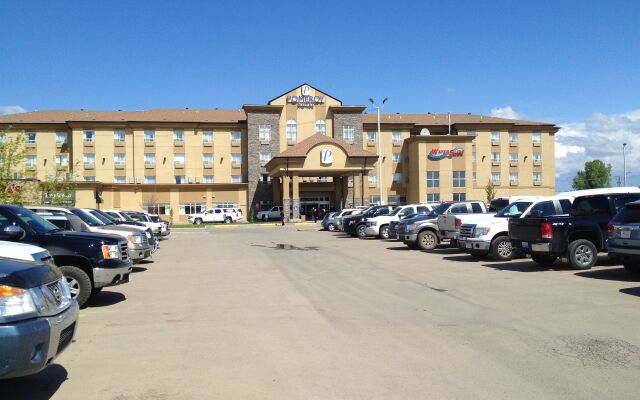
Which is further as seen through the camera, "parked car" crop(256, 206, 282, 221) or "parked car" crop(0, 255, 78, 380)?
"parked car" crop(256, 206, 282, 221)

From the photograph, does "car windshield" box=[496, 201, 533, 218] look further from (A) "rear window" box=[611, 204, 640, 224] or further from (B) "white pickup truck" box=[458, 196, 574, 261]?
(A) "rear window" box=[611, 204, 640, 224]

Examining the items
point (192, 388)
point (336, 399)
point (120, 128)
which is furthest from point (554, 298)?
point (120, 128)

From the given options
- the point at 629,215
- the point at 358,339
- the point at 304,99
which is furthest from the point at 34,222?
the point at 304,99

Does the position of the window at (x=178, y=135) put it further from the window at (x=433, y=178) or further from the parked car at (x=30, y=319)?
the parked car at (x=30, y=319)

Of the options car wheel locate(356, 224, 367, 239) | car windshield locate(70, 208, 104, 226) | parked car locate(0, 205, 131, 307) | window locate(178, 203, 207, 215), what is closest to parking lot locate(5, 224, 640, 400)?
parked car locate(0, 205, 131, 307)

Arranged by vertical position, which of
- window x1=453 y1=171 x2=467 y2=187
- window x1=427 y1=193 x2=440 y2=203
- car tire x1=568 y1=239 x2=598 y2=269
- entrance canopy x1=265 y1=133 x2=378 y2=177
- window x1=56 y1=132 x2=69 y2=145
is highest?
window x1=56 y1=132 x2=69 y2=145

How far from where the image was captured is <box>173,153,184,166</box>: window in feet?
239

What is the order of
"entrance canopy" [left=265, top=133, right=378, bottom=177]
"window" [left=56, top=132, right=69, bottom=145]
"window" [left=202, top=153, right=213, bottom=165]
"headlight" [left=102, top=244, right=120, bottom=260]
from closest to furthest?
"headlight" [left=102, top=244, right=120, bottom=260]
"entrance canopy" [left=265, top=133, right=378, bottom=177]
"window" [left=56, top=132, right=69, bottom=145]
"window" [left=202, top=153, right=213, bottom=165]

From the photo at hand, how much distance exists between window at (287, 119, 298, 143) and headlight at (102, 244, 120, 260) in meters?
63.4

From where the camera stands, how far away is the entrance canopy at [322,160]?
200 feet

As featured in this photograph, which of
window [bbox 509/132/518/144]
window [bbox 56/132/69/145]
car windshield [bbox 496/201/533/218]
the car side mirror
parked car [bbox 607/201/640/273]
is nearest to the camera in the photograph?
the car side mirror

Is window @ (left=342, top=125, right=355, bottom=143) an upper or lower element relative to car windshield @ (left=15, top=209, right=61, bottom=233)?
upper

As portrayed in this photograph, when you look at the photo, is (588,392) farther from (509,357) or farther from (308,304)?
(308,304)

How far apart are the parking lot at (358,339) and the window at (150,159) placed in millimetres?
60951
